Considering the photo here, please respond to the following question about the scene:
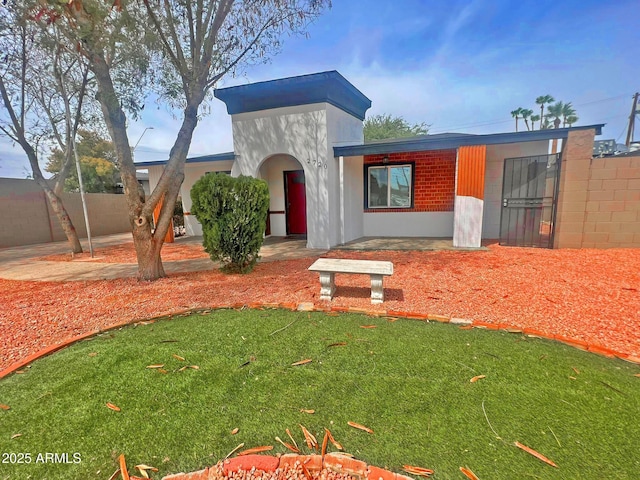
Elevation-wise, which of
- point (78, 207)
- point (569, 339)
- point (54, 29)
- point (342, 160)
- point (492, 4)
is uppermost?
point (492, 4)

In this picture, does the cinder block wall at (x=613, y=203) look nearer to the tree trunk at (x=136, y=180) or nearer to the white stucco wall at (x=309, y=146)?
the white stucco wall at (x=309, y=146)

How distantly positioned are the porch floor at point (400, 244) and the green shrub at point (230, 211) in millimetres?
3560

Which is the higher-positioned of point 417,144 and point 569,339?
point 417,144

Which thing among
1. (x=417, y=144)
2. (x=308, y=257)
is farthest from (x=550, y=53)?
(x=308, y=257)

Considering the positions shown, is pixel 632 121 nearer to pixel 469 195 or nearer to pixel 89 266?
pixel 469 195

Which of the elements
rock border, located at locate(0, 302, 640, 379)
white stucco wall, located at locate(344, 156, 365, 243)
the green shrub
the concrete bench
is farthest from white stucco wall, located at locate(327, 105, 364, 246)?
rock border, located at locate(0, 302, 640, 379)

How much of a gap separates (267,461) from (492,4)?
10213 millimetres

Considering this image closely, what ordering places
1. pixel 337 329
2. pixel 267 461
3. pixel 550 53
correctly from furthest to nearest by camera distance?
pixel 550 53
pixel 337 329
pixel 267 461

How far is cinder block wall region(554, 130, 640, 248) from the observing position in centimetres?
679

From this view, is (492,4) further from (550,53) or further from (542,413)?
(542,413)

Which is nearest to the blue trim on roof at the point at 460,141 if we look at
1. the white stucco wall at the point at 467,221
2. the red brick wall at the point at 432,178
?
the white stucco wall at the point at 467,221

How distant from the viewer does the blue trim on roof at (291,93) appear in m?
8.11

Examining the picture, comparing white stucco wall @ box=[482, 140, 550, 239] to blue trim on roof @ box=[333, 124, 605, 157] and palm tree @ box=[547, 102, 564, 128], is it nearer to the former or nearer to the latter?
blue trim on roof @ box=[333, 124, 605, 157]

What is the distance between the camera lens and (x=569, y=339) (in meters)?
3.10
